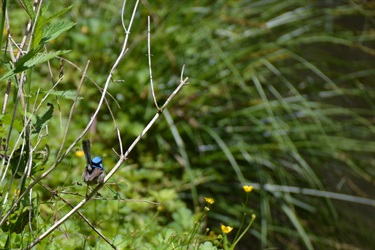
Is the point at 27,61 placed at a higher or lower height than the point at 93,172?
higher

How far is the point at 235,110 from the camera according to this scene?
11.4 feet

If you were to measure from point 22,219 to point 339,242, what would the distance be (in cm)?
225

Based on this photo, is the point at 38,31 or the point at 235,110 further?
the point at 235,110

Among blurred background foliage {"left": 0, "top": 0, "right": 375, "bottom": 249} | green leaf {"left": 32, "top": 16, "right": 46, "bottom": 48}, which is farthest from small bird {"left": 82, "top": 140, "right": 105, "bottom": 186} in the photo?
blurred background foliage {"left": 0, "top": 0, "right": 375, "bottom": 249}

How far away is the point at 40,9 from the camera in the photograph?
1.49 metres

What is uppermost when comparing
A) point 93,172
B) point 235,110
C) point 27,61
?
point 27,61

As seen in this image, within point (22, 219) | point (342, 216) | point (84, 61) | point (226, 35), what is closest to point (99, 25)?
point (84, 61)

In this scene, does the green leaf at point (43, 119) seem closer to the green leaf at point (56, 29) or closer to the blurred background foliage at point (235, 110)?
the green leaf at point (56, 29)

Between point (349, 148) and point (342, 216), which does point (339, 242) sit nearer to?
point (342, 216)

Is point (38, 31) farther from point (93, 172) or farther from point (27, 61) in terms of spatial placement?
point (93, 172)

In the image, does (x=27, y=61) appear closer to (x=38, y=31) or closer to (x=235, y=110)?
(x=38, y=31)

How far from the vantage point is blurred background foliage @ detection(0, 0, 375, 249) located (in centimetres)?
327

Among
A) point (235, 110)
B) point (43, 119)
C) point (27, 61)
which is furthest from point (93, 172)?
point (235, 110)

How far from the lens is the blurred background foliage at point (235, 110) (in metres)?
3.27
